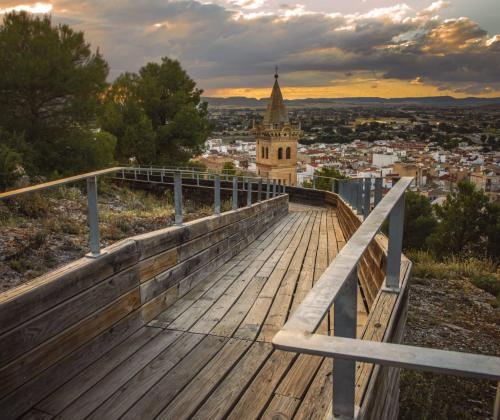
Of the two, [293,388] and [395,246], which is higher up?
[395,246]

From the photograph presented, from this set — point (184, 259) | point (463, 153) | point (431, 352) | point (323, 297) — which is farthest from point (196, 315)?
point (463, 153)

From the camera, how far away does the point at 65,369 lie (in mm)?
2625

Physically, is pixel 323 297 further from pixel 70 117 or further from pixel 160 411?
pixel 70 117

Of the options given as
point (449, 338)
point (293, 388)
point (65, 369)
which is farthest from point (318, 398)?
point (449, 338)

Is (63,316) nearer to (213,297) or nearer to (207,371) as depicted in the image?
(207,371)

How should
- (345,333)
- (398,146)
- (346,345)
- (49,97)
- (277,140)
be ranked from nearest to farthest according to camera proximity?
1. (346,345)
2. (345,333)
3. (49,97)
4. (277,140)
5. (398,146)

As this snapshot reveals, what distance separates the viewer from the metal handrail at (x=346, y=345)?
1.04 metres

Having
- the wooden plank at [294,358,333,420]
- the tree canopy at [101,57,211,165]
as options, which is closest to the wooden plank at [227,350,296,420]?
the wooden plank at [294,358,333,420]

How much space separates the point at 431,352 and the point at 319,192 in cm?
1932

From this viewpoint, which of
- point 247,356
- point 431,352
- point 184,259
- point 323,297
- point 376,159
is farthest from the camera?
point 376,159

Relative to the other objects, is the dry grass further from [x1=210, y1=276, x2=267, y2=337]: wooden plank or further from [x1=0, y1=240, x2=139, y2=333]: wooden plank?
[x1=0, y1=240, x2=139, y2=333]: wooden plank

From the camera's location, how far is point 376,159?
275ft

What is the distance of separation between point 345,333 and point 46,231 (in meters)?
6.16

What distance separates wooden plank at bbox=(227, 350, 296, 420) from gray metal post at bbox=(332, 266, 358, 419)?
0.88 m
